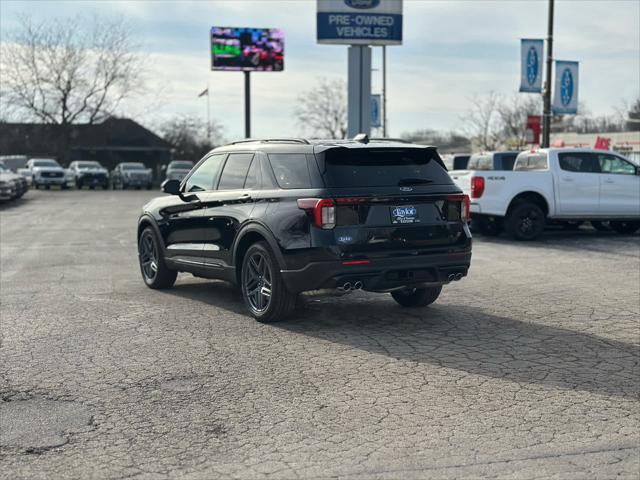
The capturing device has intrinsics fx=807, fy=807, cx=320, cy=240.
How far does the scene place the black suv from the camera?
7199 millimetres

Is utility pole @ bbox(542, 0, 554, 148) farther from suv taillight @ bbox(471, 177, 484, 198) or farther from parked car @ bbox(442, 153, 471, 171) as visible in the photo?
suv taillight @ bbox(471, 177, 484, 198)

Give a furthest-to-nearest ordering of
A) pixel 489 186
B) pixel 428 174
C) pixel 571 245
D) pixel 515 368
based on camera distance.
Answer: pixel 489 186 < pixel 571 245 < pixel 428 174 < pixel 515 368

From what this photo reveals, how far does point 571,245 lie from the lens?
50.3 feet

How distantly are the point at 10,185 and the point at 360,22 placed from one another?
47.9ft

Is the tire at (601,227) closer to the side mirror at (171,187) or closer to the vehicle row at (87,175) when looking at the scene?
the side mirror at (171,187)

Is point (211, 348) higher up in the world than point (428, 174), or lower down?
lower down

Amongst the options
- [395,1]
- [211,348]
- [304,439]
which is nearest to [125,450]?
[304,439]

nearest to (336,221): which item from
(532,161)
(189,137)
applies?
(532,161)

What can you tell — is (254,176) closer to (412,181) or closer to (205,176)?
(205,176)

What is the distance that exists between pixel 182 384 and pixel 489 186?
38.8 ft

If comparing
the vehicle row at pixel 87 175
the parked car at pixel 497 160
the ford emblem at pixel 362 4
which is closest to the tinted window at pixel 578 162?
the parked car at pixel 497 160

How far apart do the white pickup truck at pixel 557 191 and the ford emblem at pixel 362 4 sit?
15.0m

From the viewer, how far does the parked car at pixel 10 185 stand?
29.8 metres

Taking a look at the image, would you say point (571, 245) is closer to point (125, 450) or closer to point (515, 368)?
point (515, 368)
